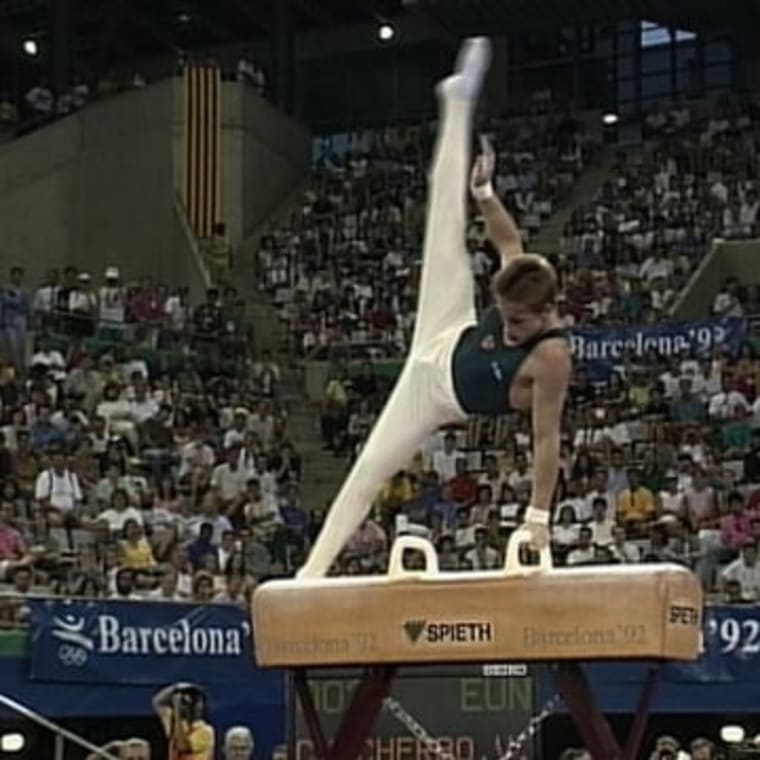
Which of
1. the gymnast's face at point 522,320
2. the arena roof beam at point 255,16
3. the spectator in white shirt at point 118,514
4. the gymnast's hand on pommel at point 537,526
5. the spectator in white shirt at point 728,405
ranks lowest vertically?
the spectator in white shirt at point 118,514

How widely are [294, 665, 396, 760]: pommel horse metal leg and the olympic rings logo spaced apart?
5014 millimetres

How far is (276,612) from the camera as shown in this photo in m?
6.80

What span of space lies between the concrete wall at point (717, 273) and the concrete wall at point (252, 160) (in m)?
5.43

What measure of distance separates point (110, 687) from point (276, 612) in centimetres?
533

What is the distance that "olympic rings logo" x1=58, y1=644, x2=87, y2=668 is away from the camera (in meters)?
11.7

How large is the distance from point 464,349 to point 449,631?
2.82 feet

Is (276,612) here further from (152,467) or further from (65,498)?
(152,467)

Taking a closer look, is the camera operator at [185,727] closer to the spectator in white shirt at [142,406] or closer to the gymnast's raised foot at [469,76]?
the gymnast's raised foot at [469,76]

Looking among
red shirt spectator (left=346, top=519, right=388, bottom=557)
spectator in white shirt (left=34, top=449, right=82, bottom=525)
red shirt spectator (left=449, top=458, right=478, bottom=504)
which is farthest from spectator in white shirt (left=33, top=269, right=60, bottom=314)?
red shirt spectator (left=346, top=519, right=388, bottom=557)

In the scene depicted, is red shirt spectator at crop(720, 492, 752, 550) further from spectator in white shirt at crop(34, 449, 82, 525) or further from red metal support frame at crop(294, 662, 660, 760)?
red metal support frame at crop(294, 662, 660, 760)

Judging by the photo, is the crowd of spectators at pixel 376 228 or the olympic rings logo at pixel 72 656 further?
the crowd of spectators at pixel 376 228

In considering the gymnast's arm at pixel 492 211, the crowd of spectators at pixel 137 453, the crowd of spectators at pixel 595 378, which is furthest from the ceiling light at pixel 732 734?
the gymnast's arm at pixel 492 211

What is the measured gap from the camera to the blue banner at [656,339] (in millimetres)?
16438

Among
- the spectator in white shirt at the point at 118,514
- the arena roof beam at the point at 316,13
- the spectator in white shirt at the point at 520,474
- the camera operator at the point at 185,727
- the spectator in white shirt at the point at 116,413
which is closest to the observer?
the camera operator at the point at 185,727
